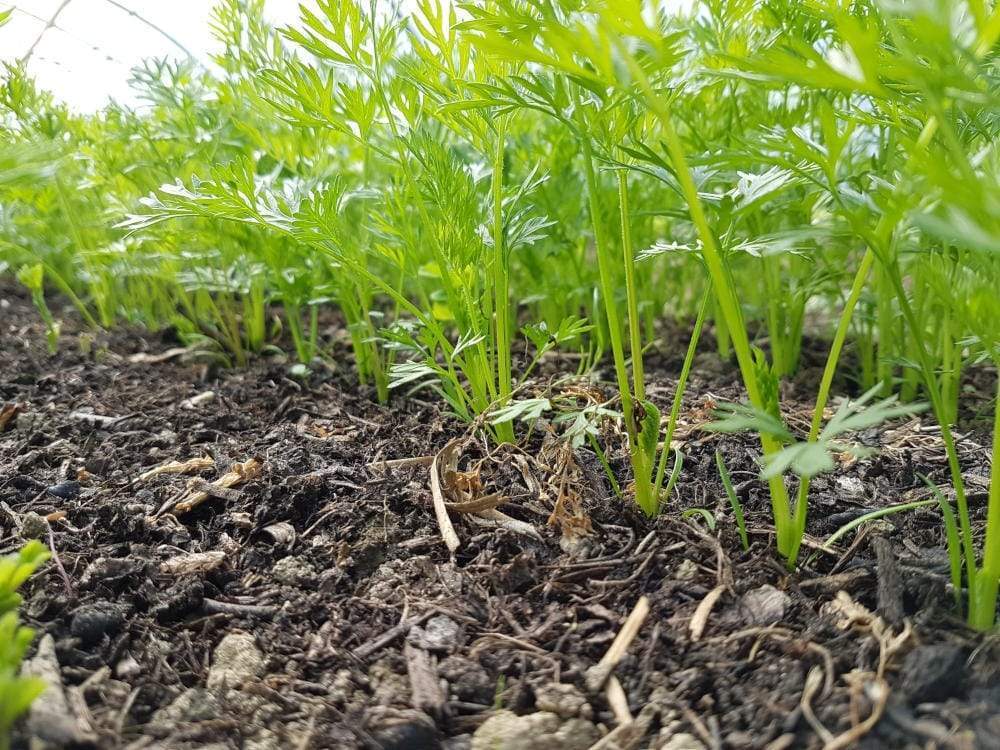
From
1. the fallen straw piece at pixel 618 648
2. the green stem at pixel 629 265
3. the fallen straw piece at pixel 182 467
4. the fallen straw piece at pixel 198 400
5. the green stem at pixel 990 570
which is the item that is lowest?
the fallen straw piece at pixel 618 648

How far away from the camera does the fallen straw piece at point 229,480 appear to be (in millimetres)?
1164

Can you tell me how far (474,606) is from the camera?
92 centimetres

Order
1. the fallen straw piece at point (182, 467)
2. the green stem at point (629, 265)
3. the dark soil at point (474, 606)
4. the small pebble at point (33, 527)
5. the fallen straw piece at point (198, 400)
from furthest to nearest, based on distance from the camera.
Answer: the fallen straw piece at point (198, 400), the fallen straw piece at point (182, 467), the small pebble at point (33, 527), the green stem at point (629, 265), the dark soil at point (474, 606)

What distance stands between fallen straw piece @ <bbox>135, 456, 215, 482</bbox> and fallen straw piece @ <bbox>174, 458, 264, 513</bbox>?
0.06m

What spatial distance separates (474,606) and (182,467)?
0.70 meters

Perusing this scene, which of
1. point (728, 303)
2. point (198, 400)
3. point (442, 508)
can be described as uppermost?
point (728, 303)

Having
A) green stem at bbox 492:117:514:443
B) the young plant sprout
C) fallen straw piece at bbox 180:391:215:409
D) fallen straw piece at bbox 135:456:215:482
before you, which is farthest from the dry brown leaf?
fallen straw piece at bbox 180:391:215:409

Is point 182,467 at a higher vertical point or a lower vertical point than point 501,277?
lower

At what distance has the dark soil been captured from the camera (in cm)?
72

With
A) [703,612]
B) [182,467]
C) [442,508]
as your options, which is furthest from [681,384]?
[182,467]

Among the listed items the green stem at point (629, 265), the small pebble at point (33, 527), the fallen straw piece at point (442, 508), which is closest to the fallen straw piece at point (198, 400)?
the small pebble at point (33, 527)

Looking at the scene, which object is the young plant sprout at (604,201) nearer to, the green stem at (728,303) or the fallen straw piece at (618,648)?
the green stem at (728,303)

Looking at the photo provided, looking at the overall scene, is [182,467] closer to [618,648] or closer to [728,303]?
[618,648]

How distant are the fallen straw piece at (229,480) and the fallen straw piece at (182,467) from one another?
6 cm
